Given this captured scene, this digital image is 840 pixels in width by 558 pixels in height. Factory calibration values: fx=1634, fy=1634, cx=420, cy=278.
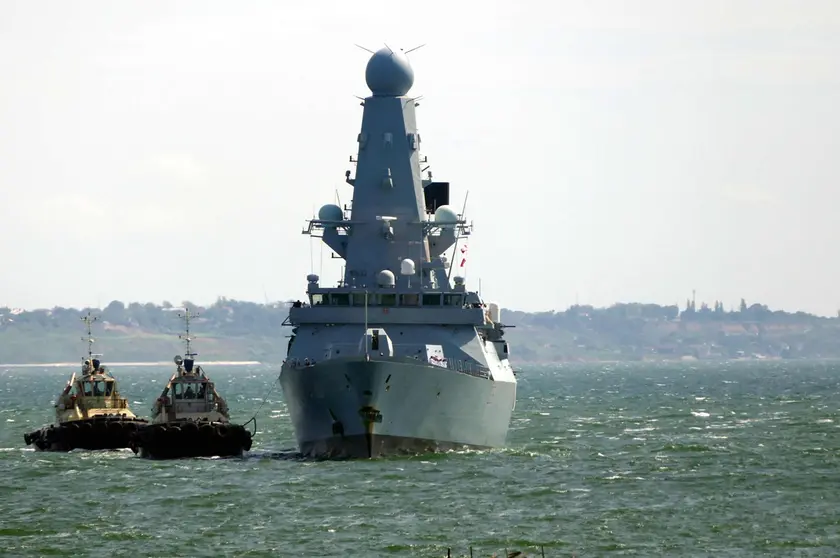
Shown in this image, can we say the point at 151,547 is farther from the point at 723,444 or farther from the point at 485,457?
the point at 723,444

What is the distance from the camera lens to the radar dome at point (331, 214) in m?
56.1

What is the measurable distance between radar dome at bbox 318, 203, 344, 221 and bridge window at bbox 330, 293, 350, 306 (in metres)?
4.20

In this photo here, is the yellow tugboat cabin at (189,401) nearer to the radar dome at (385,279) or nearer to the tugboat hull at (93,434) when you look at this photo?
the tugboat hull at (93,434)

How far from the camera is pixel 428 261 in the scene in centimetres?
5550

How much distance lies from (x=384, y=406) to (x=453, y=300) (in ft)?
20.1

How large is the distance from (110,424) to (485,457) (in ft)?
46.2

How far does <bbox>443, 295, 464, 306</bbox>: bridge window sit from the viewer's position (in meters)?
52.6

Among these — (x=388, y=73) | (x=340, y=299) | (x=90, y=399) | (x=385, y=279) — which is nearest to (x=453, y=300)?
(x=385, y=279)

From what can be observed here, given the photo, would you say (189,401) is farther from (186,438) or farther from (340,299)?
(340,299)

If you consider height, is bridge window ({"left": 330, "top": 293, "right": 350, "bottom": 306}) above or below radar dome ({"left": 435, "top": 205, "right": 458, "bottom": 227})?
below

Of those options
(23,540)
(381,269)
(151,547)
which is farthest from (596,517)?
(381,269)

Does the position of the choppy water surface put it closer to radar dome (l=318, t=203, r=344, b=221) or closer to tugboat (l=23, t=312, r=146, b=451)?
tugboat (l=23, t=312, r=146, b=451)

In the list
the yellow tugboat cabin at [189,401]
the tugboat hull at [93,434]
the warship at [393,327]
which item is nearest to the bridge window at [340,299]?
the warship at [393,327]

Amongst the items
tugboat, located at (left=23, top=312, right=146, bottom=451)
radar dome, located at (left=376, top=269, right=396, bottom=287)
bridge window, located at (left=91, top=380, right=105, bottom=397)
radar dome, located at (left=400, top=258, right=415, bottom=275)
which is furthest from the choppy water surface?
radar dome, located at (left=400, top=258, right=415, bottom=275)
